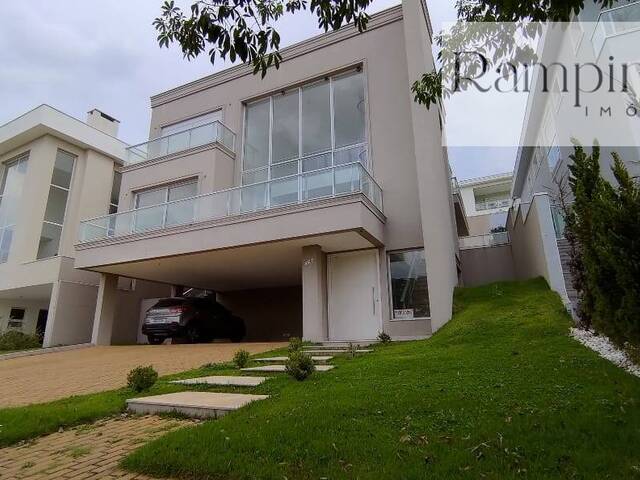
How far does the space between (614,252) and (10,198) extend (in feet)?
81.6

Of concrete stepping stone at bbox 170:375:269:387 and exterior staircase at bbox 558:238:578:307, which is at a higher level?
exterior staircase at bbox 558:238:578:307

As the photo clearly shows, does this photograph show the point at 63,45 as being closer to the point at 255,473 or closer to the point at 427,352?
the point at 255,473

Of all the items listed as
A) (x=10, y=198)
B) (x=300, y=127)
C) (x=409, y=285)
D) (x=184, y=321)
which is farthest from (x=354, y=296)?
(x=10, y=198)

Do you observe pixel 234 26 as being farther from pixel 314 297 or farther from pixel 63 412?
pixel 314 297

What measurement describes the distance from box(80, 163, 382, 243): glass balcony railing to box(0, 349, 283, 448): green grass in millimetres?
6472

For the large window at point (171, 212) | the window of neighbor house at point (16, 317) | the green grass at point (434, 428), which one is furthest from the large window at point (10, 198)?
the green grass at point (434, 428)

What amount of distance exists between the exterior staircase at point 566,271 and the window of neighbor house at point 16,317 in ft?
76.1

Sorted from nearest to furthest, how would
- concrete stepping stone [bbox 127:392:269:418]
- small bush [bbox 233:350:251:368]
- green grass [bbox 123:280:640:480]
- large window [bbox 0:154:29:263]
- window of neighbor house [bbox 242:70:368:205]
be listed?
green grass [bbox 123:280:640:480] < concrete stepping stone [bbox 127:392:269:418] < small bush [bbox 233:350:251:368] < window of neighbor house [bbox 242:70:368:205] < large window [bbox 0:154:29:263]

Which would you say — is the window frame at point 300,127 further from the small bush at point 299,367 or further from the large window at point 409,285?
the small bush at point 299,367

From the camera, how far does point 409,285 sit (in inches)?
460

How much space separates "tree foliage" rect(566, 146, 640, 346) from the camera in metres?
3.57

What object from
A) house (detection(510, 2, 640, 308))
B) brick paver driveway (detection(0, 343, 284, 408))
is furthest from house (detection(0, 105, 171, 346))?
house (detection(510, 2, 640, 308))

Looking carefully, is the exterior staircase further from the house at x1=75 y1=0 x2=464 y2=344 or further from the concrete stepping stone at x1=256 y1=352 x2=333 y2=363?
the concrete stepping stone at x1=256 y1=352 x2=333 y2=363

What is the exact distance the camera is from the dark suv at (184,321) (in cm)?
1314
